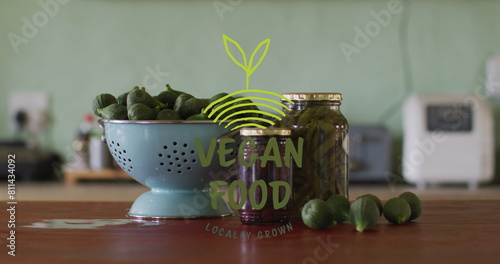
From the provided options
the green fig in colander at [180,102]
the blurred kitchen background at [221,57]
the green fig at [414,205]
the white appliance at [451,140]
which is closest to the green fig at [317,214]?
the green fig at [414,205]

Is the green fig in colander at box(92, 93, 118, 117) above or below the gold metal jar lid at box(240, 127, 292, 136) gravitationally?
above

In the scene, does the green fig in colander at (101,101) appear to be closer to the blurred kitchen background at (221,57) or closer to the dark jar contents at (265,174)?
the dark jar contents at (265,174)

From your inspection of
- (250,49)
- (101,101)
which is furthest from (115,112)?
(250,49)

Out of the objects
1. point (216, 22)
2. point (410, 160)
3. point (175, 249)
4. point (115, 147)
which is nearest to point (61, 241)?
point (175, 249)

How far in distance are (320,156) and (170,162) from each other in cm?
21

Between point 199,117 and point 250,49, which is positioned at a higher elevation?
point 250,49

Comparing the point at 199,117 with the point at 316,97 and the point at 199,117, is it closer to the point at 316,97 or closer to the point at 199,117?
the point at 199,117

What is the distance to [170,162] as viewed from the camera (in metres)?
1.03

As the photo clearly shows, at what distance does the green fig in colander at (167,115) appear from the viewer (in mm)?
1017

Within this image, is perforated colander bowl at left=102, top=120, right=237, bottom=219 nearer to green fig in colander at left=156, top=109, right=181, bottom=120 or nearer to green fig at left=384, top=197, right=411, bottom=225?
green fig in colander at left=156, top=109, right=181, bottom=120

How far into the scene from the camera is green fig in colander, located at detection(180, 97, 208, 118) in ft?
3.36

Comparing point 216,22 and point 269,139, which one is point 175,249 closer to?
point 269,139

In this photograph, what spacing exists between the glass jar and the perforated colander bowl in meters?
0.11

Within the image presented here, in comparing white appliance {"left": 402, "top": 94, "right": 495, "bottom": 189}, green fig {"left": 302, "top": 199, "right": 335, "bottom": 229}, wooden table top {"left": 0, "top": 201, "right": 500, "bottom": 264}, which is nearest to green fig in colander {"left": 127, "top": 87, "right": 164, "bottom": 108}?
wooden table top {"left": 0, "top": 201, "right": 500, "bottom": 264}
